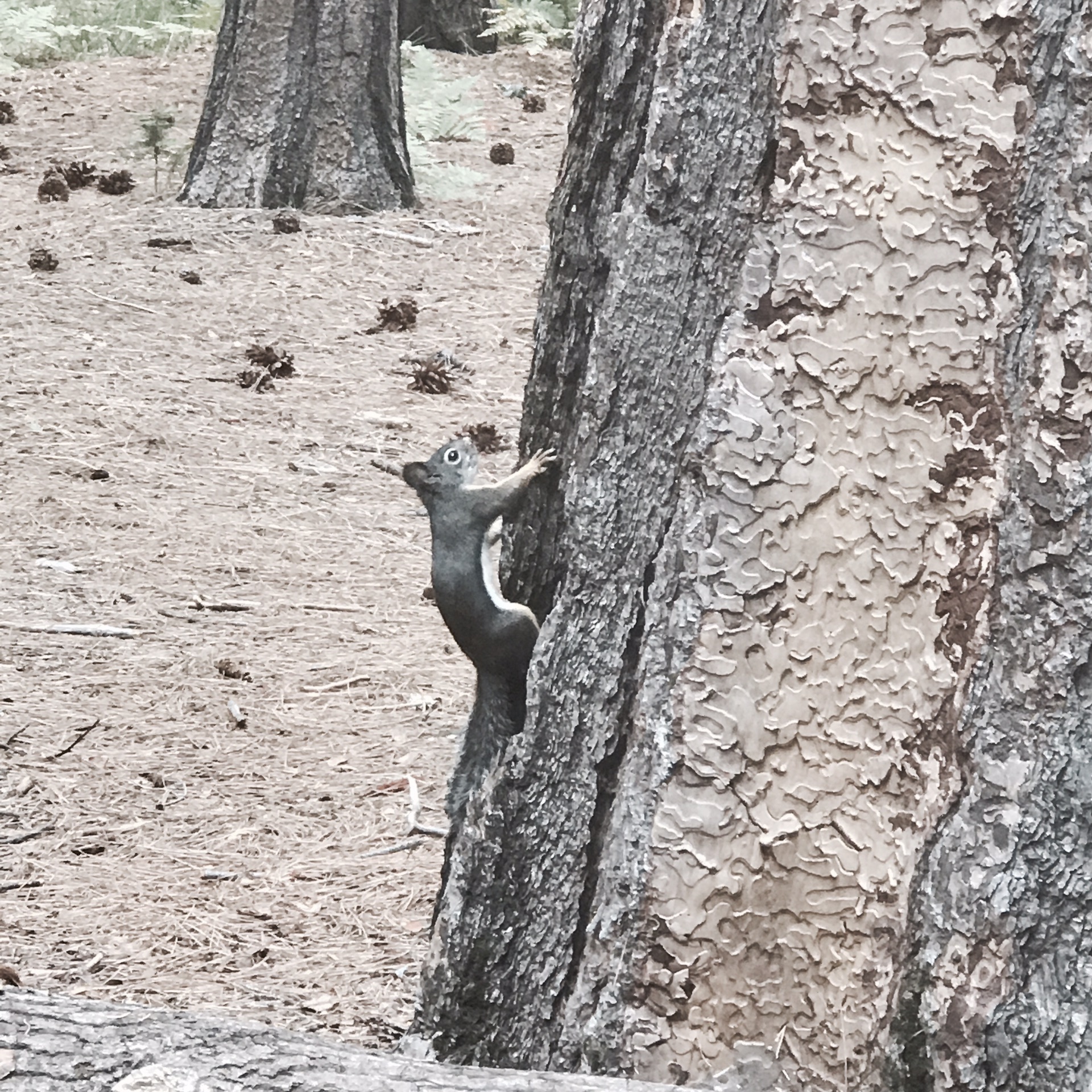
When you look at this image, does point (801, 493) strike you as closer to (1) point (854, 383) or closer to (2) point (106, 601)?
(1) point (854, 383)

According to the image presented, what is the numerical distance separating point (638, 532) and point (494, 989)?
79cm

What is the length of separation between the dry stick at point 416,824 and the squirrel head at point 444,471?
1.05 m

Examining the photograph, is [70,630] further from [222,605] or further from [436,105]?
[436,105]

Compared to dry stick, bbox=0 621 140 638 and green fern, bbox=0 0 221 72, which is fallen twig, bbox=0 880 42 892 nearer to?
dry stick, bbox=0 621 140 638

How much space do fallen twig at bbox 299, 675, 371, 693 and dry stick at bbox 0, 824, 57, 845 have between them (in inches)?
37.6

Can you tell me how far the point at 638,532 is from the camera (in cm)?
223

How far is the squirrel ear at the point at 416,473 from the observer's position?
9.84 feet

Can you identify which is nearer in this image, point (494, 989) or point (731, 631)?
point (731, 631)

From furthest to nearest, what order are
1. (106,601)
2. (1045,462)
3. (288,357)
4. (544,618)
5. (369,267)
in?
(369,267)
(288,357)
(106,601)
(544,618)
(1045,462)

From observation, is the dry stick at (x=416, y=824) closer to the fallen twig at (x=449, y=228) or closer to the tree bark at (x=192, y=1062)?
the tree bark at (x=192, y=1062)

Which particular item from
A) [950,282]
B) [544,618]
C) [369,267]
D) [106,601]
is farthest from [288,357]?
[950,282]

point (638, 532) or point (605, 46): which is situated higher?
point (605, 46)

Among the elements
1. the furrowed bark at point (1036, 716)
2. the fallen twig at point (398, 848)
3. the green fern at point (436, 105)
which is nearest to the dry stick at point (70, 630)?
the fallen twig at point (398, 848)

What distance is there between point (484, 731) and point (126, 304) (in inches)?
221
